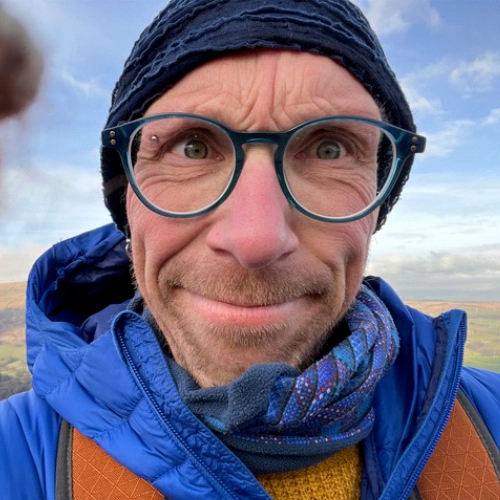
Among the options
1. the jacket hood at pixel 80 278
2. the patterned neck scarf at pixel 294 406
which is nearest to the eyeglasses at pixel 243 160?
the patterned neck scarf at pixel 294 406

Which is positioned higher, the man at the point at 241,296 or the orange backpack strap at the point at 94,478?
the man at the point at 241,296

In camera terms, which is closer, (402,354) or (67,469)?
(67,469)

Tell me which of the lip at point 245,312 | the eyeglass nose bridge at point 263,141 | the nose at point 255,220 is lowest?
the lip at point 245,312

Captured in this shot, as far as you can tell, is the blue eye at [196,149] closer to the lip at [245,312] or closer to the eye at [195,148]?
the eye at [195,148]

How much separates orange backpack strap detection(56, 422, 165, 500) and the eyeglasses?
2.32 feet

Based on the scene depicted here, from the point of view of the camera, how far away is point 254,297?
1.21 metres

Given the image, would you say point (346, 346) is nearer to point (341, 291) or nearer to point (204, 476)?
point (341, 291)

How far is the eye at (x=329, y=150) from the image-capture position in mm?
1321

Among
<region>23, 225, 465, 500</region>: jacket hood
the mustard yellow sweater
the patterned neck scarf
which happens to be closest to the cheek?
<region>23, 225, 465, 500</region>: jacket hood

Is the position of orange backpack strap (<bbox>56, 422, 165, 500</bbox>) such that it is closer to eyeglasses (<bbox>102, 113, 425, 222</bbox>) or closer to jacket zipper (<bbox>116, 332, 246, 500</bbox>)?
jacket zipper (<bbox>116, 332, 246, 500</bbox>)

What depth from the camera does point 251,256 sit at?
113 centimetres

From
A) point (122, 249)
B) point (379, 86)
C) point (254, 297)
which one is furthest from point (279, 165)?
point (122, 249)

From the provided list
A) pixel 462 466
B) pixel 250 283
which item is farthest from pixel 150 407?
pixel 462 466

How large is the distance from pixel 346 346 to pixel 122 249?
1.09m
